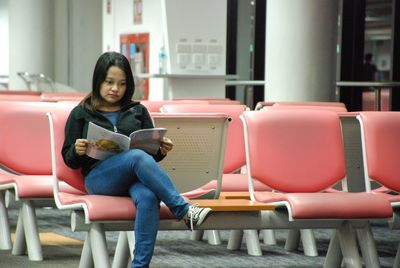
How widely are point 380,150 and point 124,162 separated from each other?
5.92ft

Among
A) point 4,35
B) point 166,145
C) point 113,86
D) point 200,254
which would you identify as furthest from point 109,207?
point 4,35

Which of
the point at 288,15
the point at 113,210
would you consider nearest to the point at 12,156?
the point at 113,210

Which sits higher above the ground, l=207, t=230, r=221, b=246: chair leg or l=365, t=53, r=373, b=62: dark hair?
l=365, t=53, r=373, b=62: dark hair

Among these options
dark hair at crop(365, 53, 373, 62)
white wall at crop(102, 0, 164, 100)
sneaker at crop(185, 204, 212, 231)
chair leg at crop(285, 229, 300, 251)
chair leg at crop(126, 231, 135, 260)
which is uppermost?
white wall at crop(102, 0, 164, 100)

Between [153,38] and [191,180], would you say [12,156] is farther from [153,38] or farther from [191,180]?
[153,38]

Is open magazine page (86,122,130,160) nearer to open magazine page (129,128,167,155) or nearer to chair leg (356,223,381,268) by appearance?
open magazine page (129,128,167,155)

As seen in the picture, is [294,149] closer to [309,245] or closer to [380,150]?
[380,150]

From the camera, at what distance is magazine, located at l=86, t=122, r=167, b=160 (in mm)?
5188

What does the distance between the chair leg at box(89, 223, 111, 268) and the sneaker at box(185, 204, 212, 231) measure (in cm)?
45

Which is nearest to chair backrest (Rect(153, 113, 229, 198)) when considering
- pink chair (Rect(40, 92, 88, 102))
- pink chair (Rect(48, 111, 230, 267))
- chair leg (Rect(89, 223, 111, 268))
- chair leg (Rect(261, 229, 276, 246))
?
pink chair (Rect(48, 111, 230, 267))

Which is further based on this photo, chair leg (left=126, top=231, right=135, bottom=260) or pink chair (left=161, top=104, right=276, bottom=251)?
pink chair (left=161, top=104, right=276, bottom=251)

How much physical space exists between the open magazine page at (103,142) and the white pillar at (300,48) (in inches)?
249

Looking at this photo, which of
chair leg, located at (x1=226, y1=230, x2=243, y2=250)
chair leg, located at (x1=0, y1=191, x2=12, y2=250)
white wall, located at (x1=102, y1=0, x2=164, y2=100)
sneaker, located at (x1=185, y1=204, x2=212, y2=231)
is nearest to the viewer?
sneaker, located at (x1=185, y1=204, x2=212, y2=231)

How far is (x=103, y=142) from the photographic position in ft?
17.2
